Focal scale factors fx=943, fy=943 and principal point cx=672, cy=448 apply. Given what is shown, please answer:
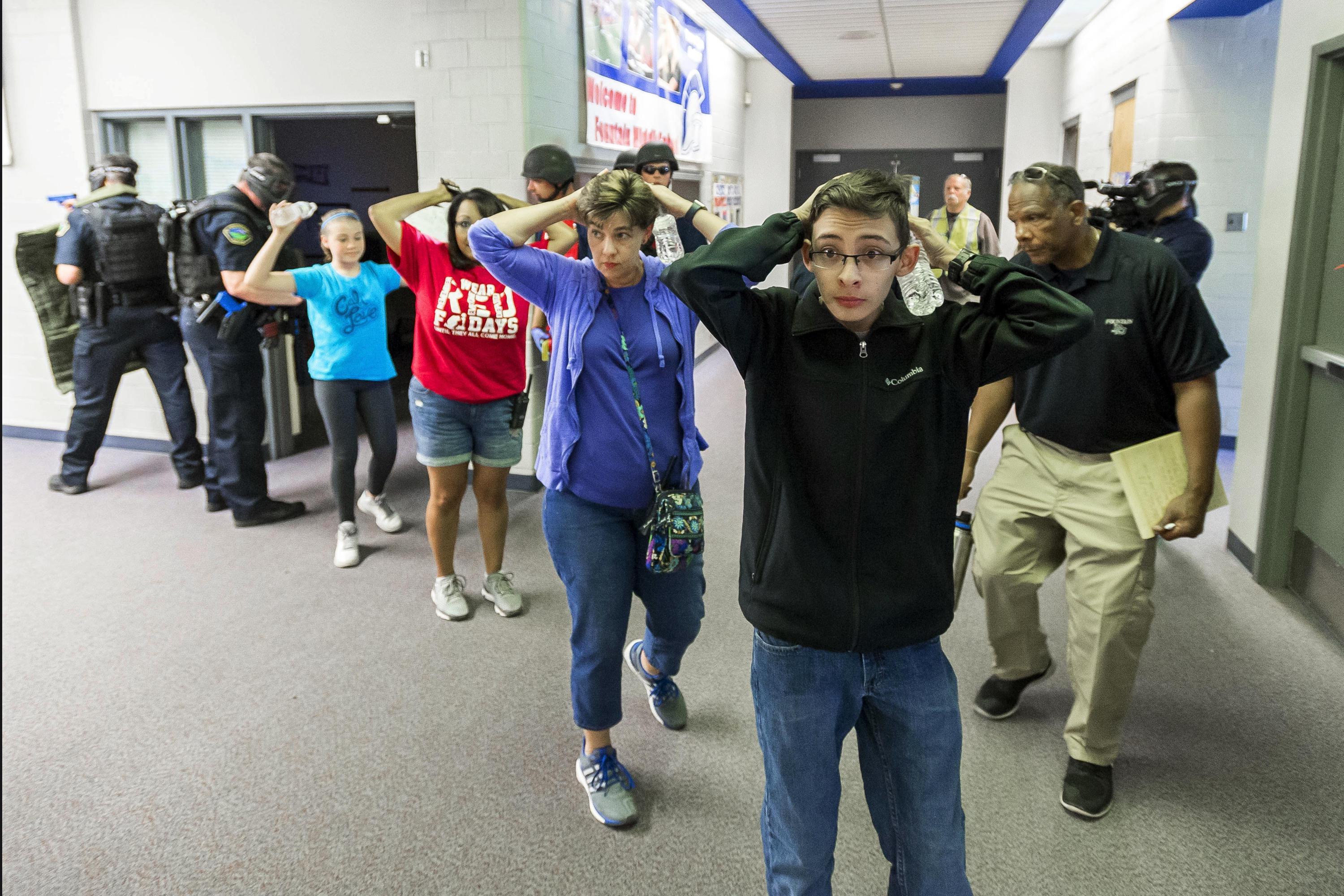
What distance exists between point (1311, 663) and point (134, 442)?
19.9 feet

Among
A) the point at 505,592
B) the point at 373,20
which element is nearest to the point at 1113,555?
the point at 505,592

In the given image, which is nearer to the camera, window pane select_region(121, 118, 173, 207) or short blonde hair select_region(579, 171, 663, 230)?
short blonde hair select_region(579, 171, 663, 230)

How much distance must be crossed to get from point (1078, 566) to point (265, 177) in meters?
3.76

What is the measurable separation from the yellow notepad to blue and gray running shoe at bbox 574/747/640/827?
1351mm

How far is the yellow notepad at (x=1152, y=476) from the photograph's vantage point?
2.16 metres

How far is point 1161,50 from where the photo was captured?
571 cm

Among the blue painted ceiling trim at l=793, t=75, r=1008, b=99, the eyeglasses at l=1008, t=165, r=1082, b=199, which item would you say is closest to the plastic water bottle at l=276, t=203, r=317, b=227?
the eyeglasses at l=1008, t=165, r=1082, b=199

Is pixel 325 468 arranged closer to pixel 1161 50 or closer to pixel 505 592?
pixel 505 592

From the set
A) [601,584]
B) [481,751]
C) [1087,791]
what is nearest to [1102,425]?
[1087,791]

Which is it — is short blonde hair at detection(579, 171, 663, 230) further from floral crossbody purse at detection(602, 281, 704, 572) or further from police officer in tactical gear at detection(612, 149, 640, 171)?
police officer in tactical gear at detection(612, 149, 640, 171)

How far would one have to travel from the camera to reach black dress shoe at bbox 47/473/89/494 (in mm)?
4859

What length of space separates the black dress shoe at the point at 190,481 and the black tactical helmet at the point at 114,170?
149 cm

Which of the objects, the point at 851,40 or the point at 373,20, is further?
the point at 851,40

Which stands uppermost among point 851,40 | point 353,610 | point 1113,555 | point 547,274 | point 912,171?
point 851,40
